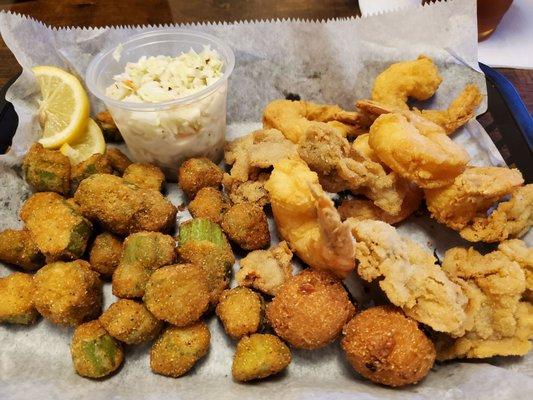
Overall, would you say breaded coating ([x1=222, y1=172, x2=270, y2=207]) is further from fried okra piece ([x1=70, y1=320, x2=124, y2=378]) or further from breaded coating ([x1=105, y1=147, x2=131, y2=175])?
fried okra piece ([x1=70, y1=320, x2=124, y2=378])

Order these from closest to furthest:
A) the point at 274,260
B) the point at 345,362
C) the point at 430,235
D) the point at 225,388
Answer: the point at 225,388 < the point at 345,362 < the point at 274,260 < the point at 430,235

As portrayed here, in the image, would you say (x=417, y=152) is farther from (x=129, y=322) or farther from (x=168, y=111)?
(x=129, y=322)

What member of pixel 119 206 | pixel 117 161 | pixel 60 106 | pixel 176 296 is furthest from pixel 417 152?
pixel 60 106

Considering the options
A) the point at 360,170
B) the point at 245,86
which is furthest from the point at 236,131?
the point at 360,170

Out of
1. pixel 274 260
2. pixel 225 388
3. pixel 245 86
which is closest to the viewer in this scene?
pixel 225 388

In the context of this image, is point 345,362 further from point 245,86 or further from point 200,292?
point 245,86

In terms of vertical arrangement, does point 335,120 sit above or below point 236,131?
above
